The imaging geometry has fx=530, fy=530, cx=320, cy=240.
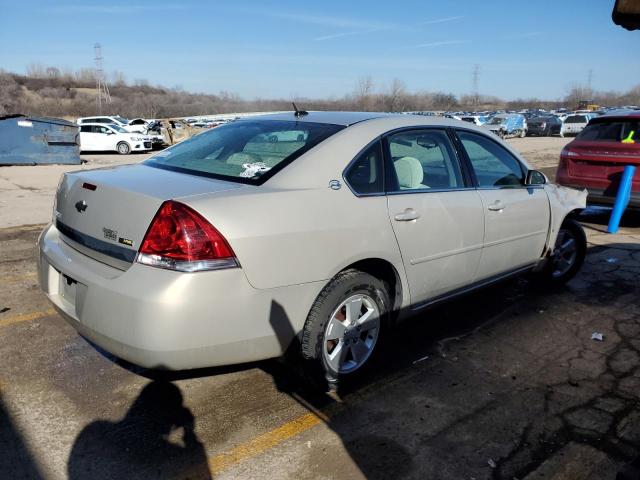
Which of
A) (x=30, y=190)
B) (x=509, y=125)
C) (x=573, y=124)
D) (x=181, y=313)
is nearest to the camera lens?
(x=181, y=313)

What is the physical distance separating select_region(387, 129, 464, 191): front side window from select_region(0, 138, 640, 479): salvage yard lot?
1220mm

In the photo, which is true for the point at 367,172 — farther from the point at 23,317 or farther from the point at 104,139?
the point at 104,139

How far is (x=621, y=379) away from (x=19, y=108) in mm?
82401

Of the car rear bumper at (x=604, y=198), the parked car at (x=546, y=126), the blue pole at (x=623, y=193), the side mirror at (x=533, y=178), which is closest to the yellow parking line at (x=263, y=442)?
the side mirror at (x=533, y=178)

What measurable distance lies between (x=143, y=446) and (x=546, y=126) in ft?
133

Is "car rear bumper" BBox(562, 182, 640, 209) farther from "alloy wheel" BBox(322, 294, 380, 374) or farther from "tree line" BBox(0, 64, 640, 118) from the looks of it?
"tree line" BBox(0, 64, 640, 118)

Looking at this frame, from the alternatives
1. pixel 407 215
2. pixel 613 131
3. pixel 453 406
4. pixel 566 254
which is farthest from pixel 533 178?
pixel 613 131

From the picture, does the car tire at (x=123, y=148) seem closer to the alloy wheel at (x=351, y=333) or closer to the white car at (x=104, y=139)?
the white car at (x=104, y=139)

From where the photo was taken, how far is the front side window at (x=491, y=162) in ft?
13.3

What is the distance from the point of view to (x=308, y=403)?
315 cm

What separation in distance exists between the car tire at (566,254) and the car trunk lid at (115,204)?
3517mm

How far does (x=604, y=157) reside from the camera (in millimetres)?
7602

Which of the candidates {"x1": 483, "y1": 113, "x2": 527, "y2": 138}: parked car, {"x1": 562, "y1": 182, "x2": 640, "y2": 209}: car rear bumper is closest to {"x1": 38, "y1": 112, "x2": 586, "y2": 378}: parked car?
{"x1": 562, "y1": 182, "x2": 640, "y2": 209}: car rear bumper

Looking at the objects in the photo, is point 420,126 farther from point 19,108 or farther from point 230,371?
point 19,108
